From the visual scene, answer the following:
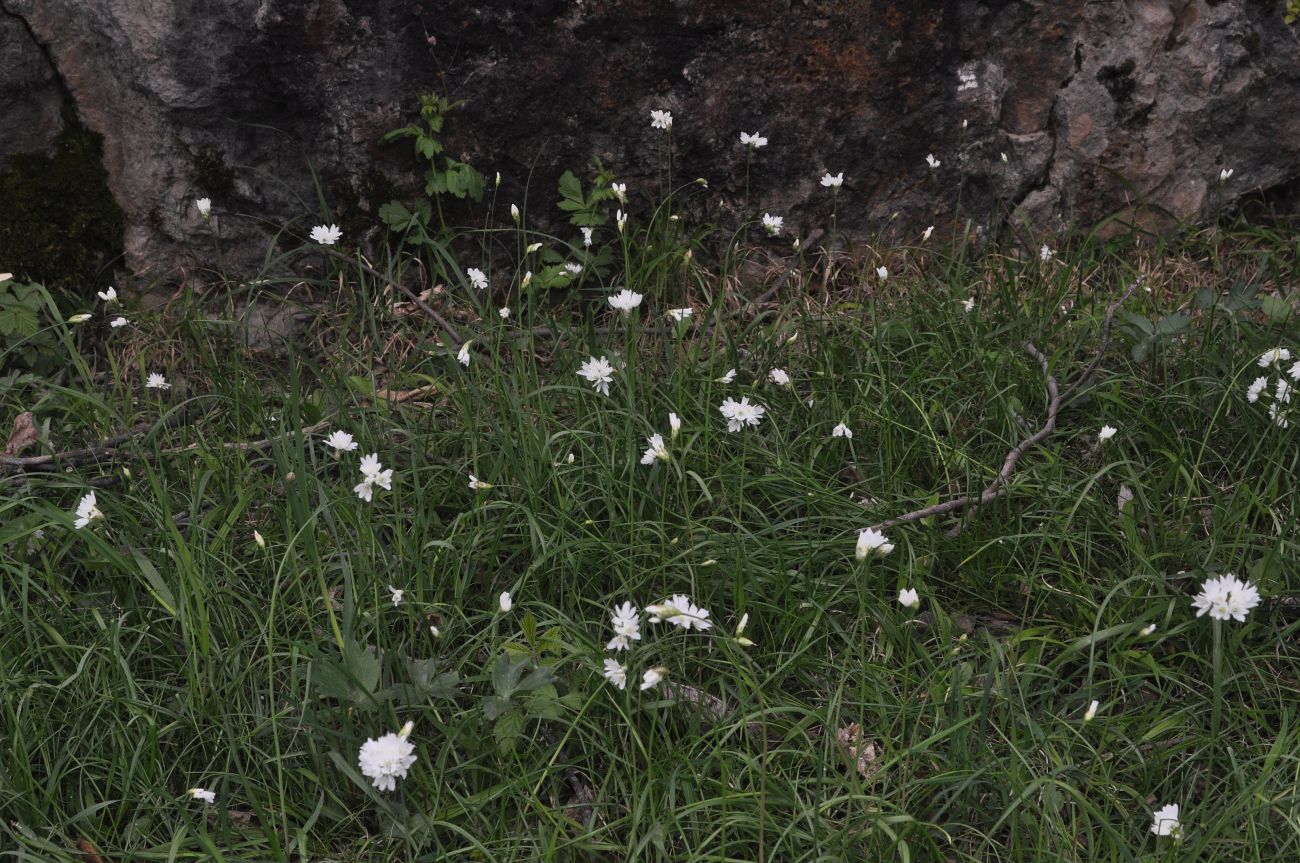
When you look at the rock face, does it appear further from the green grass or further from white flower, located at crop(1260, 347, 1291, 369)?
white flower, located at crop(1260, 347, 1291, 369)

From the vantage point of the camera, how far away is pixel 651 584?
7.79 feet

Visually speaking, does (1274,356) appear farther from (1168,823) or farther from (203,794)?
(203,794)

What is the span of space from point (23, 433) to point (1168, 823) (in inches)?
107

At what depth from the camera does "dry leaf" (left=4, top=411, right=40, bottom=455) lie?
2801 millimetres

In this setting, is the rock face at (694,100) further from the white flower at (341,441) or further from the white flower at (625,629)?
the white flower at (625,629)

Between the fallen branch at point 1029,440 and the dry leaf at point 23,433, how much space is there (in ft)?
6.89

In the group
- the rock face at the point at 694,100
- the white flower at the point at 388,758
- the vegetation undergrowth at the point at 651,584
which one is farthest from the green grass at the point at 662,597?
the rock face at the point at 694,100

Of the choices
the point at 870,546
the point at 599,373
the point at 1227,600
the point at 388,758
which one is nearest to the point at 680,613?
the point at 870,546

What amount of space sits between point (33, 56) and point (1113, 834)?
11.1 ft

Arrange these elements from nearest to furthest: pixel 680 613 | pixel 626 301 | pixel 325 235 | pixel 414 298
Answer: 1. pixel 680 613
2. pixel 626 301
3. pixel 325 235
4. pixel 414 298

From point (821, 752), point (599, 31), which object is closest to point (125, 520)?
point (821, 752)

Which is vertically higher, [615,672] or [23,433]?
[615,672]

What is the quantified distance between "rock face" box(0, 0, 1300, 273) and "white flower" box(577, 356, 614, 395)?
3.14ft

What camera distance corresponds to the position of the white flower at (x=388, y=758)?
6.00ft
